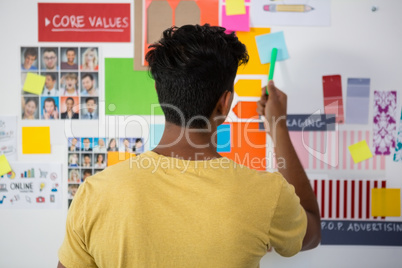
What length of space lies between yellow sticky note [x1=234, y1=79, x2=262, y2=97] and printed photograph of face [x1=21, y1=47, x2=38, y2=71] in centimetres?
62

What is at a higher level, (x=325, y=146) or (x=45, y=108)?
(x=45, y=108)

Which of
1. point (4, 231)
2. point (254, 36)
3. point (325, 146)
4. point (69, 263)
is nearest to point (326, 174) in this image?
point (325, 146)

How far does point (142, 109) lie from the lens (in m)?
1.05

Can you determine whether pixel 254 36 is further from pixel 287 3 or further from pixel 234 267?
pixel 234 267

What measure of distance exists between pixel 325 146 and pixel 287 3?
1.48 feet

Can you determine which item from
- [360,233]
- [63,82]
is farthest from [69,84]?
[360,233]

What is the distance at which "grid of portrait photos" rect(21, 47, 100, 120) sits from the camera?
1.05m

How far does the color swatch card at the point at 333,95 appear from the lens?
104 cm

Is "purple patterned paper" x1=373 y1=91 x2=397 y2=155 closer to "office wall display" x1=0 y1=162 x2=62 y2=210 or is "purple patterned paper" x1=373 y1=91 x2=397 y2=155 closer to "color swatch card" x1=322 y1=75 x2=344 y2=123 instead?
"color swatch card" x1=322 y1=75 x2=344 y2=123

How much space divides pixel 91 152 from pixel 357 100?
0.84m

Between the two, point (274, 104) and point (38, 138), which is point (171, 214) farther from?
point (38, 138)

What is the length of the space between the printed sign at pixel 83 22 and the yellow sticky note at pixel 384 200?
90 centimetres

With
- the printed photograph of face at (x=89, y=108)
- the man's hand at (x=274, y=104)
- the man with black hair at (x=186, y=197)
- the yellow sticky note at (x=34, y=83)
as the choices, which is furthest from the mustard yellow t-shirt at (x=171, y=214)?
the yellow sticky note at (x=34, y=83)

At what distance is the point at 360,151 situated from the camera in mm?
1056
